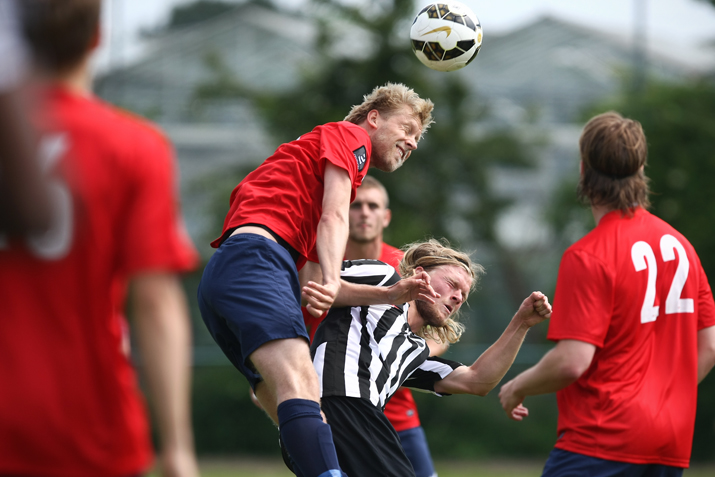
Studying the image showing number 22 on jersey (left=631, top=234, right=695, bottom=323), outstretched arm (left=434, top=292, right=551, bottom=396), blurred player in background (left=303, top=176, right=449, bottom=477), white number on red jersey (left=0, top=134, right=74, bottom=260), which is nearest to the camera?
white number on red jersey (left=0, top=134, right=74, bottom=260)

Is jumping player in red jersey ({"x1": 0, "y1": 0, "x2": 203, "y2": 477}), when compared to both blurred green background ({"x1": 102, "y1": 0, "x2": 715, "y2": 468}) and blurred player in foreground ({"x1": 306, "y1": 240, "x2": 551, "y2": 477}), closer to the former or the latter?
blurred player in foreground ({"x1": 306, "y1": 240, "x2": 551, "y2": 477})

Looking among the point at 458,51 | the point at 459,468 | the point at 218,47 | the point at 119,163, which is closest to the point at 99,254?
the point at 119,163

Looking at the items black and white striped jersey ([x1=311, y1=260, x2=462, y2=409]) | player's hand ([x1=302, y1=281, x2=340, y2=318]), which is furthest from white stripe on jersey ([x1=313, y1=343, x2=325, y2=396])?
player's hand ([x1=302, y1=281, x2=340, y2=318])

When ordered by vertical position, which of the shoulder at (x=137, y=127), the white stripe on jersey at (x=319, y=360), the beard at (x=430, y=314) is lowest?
the white stripe on jersey at (x=319, y=360)

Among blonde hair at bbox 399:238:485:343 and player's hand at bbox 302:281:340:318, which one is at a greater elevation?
player's hand at bbox 302:281:340:318

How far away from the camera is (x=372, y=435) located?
140 inches

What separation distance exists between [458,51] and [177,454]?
3274mm

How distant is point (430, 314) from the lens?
4020mm

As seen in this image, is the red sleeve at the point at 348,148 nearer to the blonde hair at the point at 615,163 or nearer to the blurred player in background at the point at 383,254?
the blonde hair at the point at 615,163

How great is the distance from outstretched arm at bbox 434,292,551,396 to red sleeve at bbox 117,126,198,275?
2086 mm

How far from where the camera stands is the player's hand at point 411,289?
340 cm

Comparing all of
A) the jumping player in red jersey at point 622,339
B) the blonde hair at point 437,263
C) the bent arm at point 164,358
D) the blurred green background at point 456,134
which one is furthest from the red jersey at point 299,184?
the blurred green background at point 456,134

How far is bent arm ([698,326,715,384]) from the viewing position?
11.7 feet

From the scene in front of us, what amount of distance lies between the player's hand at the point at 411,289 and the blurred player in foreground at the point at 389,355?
0.40 feet
